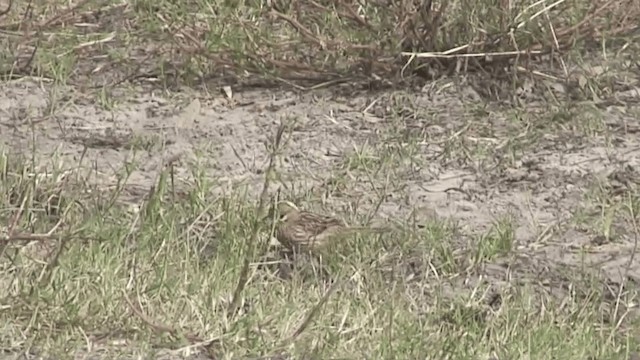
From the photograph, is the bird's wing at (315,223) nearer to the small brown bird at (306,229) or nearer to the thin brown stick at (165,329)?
the small brown bird at (306,229)

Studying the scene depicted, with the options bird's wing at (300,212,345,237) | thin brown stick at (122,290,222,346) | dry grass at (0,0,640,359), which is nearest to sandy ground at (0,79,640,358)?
dry grass at (0,0,640,359)

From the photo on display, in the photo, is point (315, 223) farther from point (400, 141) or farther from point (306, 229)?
point (400, 141)

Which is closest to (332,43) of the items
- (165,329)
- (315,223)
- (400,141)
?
(400,141)

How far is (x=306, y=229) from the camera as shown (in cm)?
415

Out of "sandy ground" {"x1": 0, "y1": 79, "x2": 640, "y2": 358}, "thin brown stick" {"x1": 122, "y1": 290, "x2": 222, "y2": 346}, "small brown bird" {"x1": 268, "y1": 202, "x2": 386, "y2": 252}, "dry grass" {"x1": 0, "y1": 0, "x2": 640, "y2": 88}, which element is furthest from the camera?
"dry grass" {"x1": 0, "y1": 0, "x2": 640, "y2": 88}

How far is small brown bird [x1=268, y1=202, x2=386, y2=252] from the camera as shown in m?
4.11

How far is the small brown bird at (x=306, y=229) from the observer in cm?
411

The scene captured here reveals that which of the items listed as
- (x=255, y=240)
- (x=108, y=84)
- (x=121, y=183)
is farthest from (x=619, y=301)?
→ (x=108, y=84)

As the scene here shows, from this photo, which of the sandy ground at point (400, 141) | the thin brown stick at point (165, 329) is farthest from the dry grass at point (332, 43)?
the thin brown stick at point (165, 329)

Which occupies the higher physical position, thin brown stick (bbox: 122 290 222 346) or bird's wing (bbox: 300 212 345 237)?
bird's wing (bbox: 300 212 345 237)

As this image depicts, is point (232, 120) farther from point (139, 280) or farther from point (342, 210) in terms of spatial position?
point (139, 280)

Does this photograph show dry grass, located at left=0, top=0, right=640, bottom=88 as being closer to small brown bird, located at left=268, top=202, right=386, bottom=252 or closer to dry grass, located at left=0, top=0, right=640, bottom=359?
dry grass, located at left=0, top=0, right=640, bottom=359

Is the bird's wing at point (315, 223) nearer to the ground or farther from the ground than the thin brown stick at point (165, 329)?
farther from the ground

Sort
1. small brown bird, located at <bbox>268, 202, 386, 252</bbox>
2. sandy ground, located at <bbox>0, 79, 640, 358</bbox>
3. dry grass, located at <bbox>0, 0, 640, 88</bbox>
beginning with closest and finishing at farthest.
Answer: small brown bird, located at <bbox>268, 202, 386, 252</bbox> < sandy ground, located at <bbox>0, 79, 640, 358</bbox> < dry grass, located at <bbox>0, 0, 640, 88</bbox>
